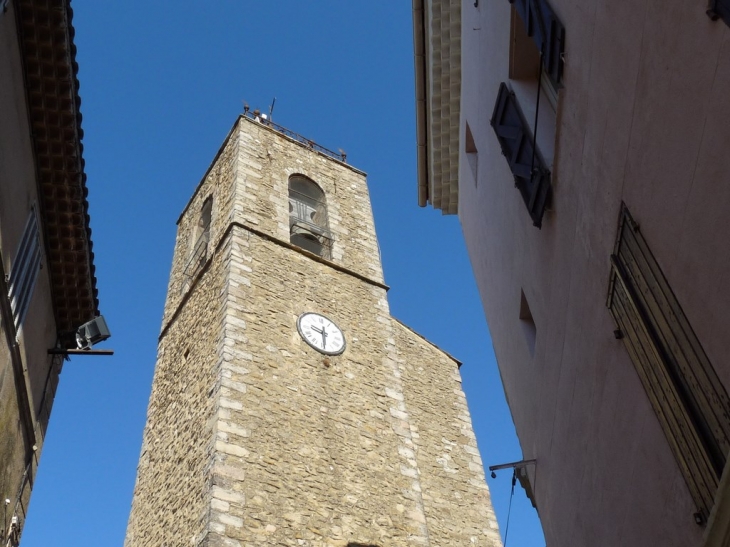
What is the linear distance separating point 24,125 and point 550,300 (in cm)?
473

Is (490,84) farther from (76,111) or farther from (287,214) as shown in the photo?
(287,214)

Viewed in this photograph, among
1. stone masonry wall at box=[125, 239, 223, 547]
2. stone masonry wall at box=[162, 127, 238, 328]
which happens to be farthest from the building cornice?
stone masonry wall at box=[162, 127, 238, 328]

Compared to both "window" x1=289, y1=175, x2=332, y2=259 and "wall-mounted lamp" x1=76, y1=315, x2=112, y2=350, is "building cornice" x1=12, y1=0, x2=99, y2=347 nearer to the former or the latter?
"wall-mounted lamp" x1=76, y1=315, x2=112, y2=350

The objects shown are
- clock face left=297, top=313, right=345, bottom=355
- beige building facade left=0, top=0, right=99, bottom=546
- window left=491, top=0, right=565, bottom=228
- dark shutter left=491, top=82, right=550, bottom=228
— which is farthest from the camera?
clock face left=297, top=313, right=345, bottom=355

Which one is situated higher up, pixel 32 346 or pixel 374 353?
pixel 374 353

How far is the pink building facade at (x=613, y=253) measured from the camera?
155 inches

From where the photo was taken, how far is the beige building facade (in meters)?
6.73

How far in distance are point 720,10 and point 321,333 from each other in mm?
9381

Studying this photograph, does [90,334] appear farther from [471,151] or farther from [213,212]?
[213,212]

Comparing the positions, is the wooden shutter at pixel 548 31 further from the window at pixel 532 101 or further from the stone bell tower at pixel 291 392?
the stone bell tower at pixel 291 392

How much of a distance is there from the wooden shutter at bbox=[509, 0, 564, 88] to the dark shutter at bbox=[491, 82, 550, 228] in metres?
0.61

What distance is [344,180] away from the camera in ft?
58.2

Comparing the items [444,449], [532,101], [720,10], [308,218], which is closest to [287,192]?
[308,218]

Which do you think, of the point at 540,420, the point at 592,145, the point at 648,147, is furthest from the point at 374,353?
the point at 648,147
